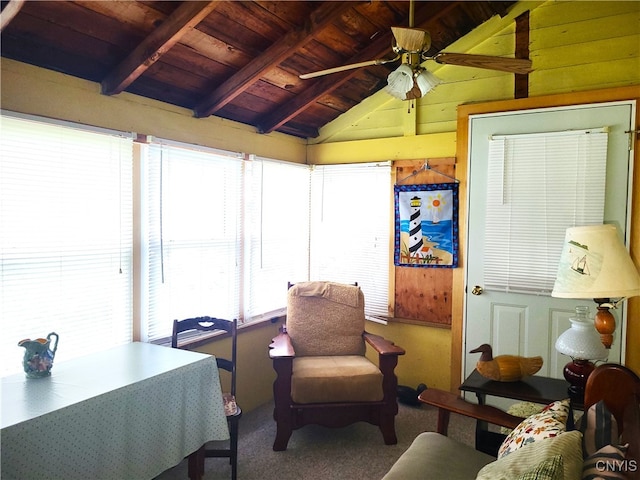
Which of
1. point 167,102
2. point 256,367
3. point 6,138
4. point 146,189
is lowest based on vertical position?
point 256,367

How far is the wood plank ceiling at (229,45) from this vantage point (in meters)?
2.16

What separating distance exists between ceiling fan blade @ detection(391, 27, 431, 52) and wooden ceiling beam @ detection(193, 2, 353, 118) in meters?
0.68

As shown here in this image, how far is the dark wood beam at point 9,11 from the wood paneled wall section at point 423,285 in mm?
2725

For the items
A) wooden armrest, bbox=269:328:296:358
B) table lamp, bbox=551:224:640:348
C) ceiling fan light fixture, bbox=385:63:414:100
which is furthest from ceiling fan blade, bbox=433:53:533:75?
wooden armrest, bbox=269:328:296:358

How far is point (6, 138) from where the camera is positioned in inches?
81.6

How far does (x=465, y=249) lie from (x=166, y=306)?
86.8 inches

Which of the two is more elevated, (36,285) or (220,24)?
(220,24)

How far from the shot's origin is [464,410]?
6.91ft

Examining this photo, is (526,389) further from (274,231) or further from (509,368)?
(274,231)

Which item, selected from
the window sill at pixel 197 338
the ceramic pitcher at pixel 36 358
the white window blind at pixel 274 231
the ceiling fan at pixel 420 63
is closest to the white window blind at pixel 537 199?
the ceiling fan at pixel 420 63

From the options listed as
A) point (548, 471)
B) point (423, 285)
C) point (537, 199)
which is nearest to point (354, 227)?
point (423, 285)

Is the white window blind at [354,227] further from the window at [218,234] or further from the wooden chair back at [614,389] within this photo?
the wooden chair back at [614,389]

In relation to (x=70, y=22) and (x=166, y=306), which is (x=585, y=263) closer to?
(x=166, y=306)

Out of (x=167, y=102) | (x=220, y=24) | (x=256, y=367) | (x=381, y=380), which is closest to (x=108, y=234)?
(x=167, y=102)
